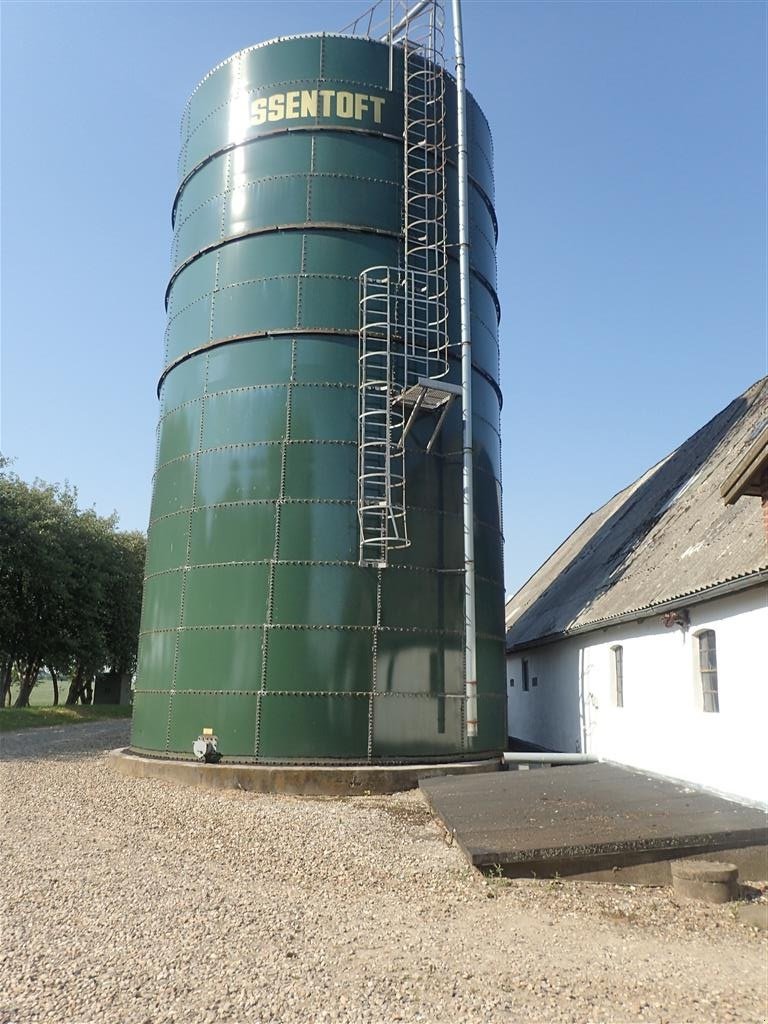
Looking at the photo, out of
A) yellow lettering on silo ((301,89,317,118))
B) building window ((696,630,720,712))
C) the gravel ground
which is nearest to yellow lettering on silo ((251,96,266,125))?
yellow lettering on silo ((301,89,317,118))

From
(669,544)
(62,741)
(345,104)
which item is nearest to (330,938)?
(669,544)

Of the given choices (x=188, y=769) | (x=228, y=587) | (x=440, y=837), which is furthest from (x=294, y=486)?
(x=440, y=837)

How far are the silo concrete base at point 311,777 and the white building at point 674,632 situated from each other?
341 centimetres

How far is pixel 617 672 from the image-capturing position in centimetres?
1362

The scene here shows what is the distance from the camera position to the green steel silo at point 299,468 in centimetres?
1212

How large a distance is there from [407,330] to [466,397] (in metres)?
1.55

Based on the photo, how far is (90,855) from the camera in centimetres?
807

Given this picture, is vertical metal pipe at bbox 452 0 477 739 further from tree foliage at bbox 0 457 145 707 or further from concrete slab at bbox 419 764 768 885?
tree foliage at bbox 0 457 145 707

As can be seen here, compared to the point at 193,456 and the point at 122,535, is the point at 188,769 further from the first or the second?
the point at 122,535

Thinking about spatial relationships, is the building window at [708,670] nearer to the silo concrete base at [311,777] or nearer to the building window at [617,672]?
the building window at [617,672]

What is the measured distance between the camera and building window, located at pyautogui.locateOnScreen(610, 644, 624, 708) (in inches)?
521

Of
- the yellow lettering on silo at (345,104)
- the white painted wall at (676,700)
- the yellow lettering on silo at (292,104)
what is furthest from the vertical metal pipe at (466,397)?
the yellow lettering on silo at (292,104)

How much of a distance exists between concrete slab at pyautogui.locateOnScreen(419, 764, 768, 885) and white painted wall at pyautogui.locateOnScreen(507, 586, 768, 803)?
475 mm

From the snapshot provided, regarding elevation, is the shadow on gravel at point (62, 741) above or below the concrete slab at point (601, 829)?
below
